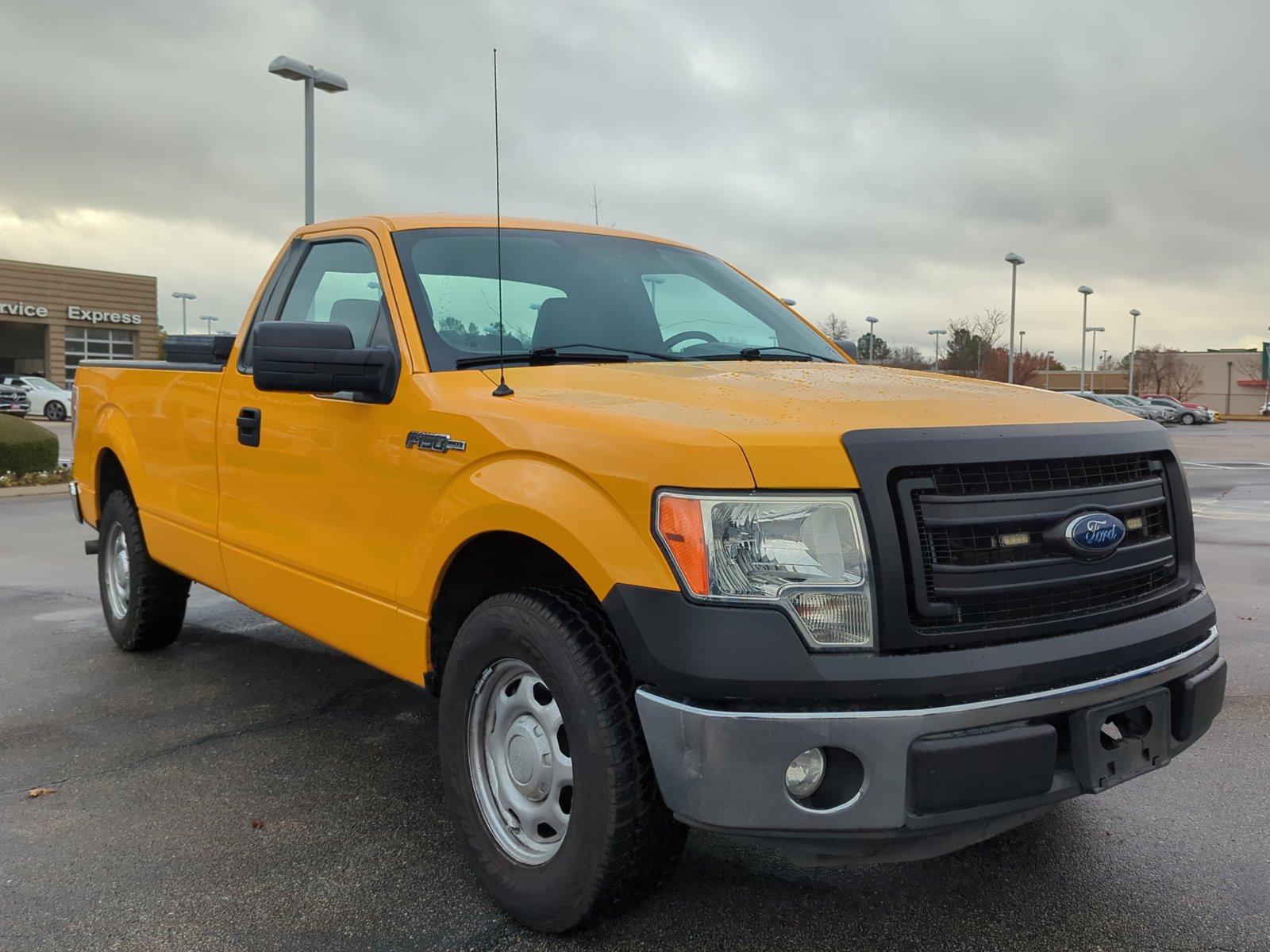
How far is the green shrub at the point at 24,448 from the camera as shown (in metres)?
15.3

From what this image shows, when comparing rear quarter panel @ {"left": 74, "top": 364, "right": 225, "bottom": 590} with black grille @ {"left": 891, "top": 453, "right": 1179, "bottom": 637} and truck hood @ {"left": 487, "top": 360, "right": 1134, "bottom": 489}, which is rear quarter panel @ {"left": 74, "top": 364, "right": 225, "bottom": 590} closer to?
truck hood @ {"left": 487, "top": 360, "right": 1134, "bottom": 489}

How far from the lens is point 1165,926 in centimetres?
279

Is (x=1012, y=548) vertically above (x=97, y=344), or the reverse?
(x=97, y=344)

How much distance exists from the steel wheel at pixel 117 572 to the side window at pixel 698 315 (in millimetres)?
3210

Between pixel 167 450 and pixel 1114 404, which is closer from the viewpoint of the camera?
pixel 167 450

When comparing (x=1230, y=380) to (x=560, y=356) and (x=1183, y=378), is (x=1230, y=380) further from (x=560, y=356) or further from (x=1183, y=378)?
(x=560, y=356)

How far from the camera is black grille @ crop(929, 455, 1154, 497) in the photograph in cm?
242

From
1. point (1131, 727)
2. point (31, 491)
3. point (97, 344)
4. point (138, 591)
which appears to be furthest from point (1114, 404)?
point (97, 344)

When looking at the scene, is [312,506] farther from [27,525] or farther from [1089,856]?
[27,525]

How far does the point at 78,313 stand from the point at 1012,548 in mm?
52080

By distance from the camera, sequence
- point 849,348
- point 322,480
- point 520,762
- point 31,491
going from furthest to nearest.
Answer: point 31,491, point 849,348, point 322,480, point 520,762

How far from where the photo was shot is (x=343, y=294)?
156 inches

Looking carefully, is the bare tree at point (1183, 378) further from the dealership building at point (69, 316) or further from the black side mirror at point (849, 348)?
the black side mirror at point (849, 348)

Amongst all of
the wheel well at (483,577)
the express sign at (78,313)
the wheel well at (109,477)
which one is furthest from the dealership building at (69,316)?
the wheel well at (483,577)
